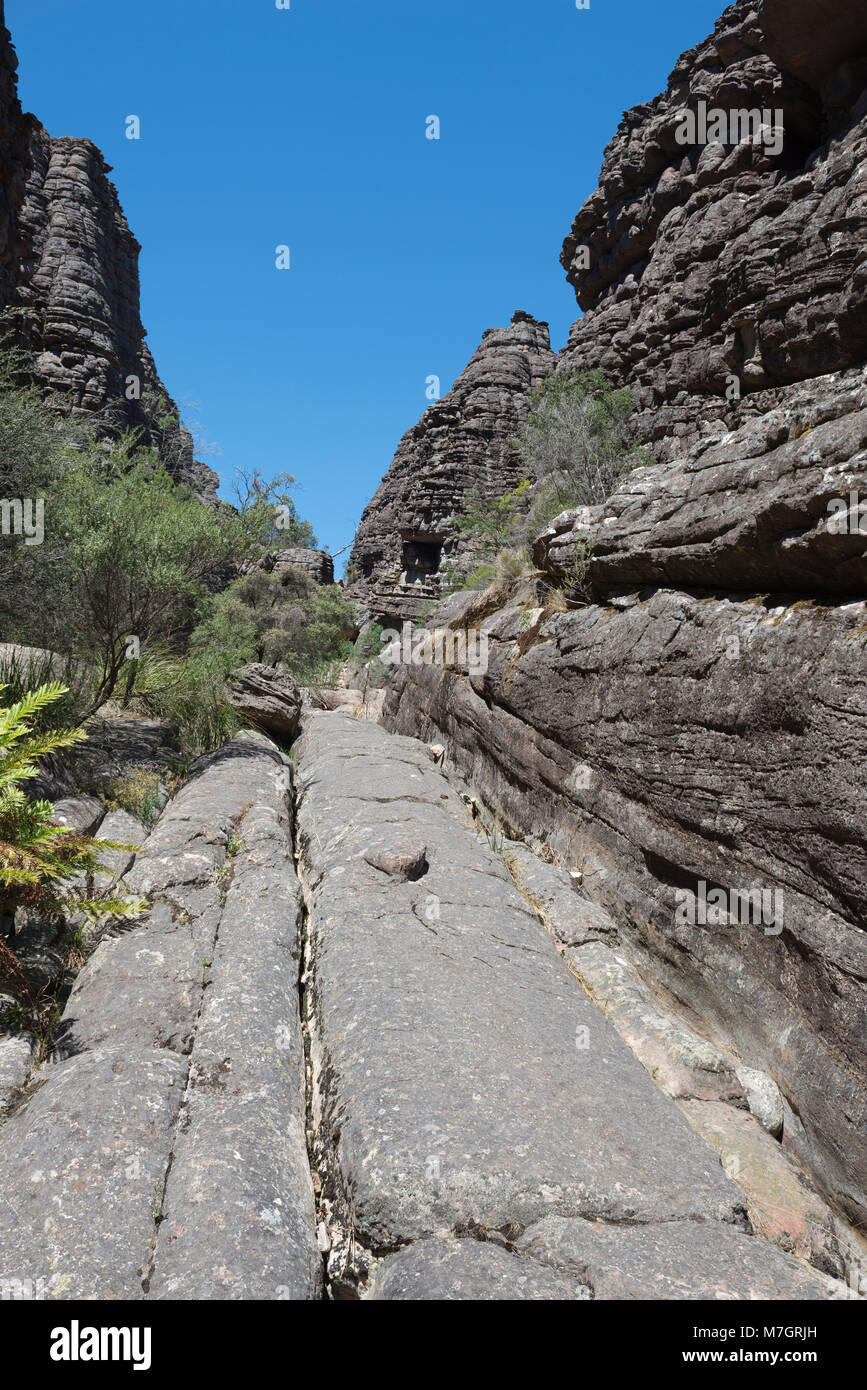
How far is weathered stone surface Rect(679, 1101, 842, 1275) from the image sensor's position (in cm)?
361

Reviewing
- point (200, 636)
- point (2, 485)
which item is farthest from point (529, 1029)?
point (200, 636)

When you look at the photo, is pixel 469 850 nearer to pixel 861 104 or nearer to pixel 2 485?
pixel 2 485

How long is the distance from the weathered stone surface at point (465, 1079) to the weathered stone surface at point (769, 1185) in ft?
1.00

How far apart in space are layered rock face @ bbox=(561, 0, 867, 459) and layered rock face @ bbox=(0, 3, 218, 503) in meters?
19.8

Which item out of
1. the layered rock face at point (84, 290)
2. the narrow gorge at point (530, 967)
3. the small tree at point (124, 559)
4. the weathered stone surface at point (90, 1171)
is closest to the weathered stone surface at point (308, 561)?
the layered rock face at point (84, 290)

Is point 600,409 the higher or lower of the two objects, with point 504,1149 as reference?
higher

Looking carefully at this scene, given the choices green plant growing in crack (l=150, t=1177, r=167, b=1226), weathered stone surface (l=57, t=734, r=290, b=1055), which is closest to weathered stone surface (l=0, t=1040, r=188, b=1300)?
green plant growing in crack (l=150, t=1177, r=167, b=1226)

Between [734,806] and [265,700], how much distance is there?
10.2m

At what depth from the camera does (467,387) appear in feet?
141

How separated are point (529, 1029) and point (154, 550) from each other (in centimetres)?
922

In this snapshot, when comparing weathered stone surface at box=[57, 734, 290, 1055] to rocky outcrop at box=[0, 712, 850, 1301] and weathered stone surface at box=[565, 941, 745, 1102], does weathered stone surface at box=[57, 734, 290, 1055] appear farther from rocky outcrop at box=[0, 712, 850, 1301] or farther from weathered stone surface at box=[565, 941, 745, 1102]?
weathered stone surface at box=[565, 941, 745, 1102]

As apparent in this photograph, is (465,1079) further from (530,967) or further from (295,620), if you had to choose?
(295,620)
